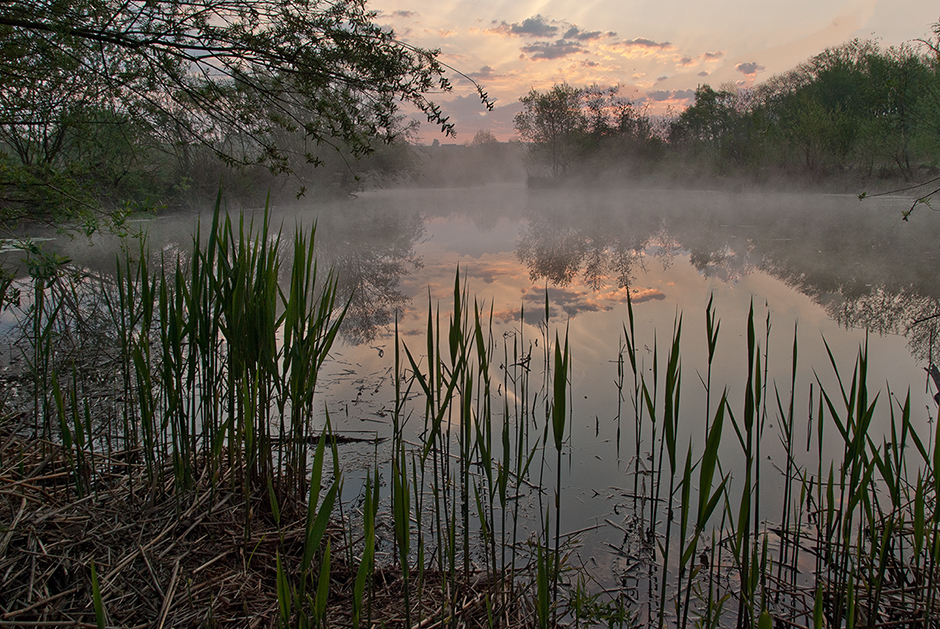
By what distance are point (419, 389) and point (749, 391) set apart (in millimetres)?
2682

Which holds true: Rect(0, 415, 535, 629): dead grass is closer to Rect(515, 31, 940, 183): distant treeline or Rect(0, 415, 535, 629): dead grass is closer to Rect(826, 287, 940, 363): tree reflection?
Rect(826, 287, 940, 363): tree reflection

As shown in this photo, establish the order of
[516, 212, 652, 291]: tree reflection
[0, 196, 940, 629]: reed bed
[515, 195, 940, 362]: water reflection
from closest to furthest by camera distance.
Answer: [0, 196, 940, 629]: reed bed → [515, 195, 940, 362]: water reflection → [516, 212, 652, 291]: tree reflection

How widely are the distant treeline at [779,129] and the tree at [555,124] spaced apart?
0.22 ft

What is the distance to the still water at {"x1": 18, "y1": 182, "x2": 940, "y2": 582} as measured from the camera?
295 centimetres

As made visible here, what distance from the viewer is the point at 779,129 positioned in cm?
2641

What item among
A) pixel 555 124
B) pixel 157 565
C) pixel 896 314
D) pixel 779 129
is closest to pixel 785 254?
pixel 896 314

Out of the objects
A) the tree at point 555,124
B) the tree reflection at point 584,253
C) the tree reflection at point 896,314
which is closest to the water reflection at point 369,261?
the tree reflection at point 584,253

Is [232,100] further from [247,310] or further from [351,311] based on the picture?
[351,311]

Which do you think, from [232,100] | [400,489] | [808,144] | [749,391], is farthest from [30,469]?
[808,144]

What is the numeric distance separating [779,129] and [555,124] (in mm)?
13892

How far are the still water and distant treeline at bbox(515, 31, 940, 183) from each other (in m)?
7.59

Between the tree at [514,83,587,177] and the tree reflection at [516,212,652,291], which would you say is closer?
the tree reflection at [516,212,652,291]

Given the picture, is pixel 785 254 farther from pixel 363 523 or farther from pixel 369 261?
pixel 363 523

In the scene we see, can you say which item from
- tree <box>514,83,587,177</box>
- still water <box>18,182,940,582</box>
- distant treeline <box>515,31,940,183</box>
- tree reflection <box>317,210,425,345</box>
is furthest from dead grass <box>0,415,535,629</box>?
tree <box>514,83,587,177</box>
